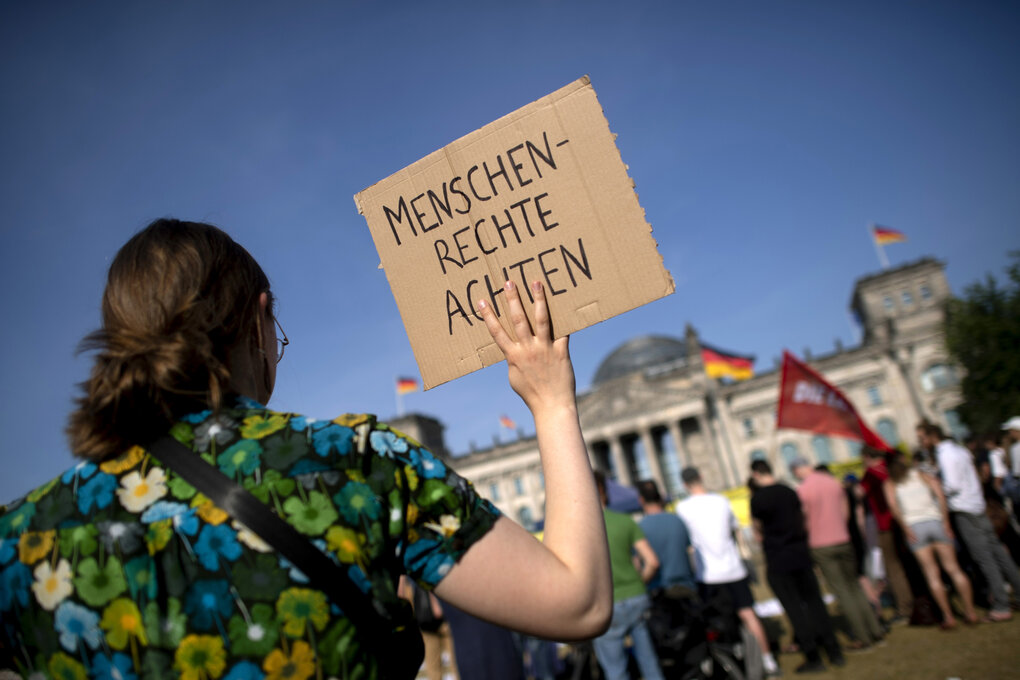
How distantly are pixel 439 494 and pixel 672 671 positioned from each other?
5.95 m

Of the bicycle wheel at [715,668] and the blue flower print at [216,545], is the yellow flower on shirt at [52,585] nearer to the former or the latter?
the blue flower print at [216,545]

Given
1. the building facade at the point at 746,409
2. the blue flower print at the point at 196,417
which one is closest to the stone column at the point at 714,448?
the building facade at the point at 746,409

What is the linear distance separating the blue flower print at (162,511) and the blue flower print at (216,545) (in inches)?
2.4

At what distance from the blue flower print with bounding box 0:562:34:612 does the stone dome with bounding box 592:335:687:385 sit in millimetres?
71830

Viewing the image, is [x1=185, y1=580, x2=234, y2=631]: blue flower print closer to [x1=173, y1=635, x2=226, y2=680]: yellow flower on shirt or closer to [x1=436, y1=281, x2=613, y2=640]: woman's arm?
[x1=173, y1=635, x2=226, y2=680]: yellow flower on shirt

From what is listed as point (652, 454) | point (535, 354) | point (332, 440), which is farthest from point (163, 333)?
point (652, 454)

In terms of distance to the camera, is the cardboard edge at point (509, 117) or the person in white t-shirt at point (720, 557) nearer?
the cardboard edge at point (509, 117)

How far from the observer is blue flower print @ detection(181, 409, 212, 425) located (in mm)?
1324

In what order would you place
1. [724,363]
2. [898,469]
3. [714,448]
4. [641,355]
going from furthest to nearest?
[641,355] < [714,448] < [724,363] < [898,469]

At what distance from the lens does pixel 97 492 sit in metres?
1.26

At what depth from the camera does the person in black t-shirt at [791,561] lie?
7.57 m

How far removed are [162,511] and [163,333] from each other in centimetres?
36


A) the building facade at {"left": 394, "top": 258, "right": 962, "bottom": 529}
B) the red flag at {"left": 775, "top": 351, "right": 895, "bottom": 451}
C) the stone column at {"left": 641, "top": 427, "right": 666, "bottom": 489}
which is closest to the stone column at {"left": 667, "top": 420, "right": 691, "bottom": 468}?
the building facade at {"left": 394, "top": 258, "right": 962, "bottom": 529}

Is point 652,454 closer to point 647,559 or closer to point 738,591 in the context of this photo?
point 738,591
